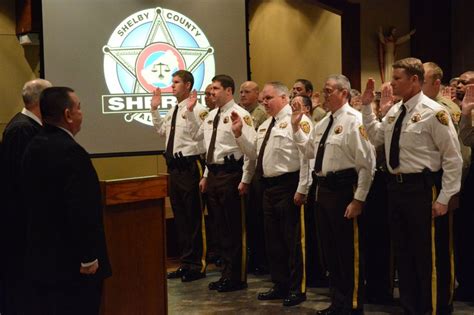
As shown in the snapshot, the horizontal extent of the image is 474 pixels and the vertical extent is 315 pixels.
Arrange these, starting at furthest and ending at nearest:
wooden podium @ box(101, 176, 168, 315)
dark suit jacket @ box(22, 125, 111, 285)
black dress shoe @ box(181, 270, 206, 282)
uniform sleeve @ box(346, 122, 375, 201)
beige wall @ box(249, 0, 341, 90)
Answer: beige wall @ box(249, 0, 341, 90) < black dress shoe @ box(181, 270, 206, 282) < uniform sleeve @ box(346, 122, 375, 201) < wooden podium @ box(101, 176, 168, 315) < dark suit jacket @ box(22, 125, 111, 285)

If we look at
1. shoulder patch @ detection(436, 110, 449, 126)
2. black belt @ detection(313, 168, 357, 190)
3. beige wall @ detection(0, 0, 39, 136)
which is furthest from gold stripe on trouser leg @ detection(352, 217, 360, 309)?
beige wall @ detection(0, 0, 39, 136)

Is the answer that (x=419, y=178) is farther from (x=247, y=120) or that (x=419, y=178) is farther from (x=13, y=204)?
(x=13, y=204)

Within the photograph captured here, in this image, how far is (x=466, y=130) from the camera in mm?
4375

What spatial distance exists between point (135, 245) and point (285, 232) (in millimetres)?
1619

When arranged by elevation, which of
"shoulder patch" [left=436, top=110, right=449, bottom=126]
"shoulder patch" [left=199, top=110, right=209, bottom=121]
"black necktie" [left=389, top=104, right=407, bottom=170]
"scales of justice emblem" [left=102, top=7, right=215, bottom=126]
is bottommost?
"black necktie" [left=389, top=104, right=407, bottom=170]

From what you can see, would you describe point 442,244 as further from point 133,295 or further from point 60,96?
point 60,96

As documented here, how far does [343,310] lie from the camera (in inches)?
170

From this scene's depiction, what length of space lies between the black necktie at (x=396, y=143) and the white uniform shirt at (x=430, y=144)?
2cm

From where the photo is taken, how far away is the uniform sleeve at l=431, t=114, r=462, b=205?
12.6 ft

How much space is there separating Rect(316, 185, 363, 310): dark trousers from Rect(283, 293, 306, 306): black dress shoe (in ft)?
1.46

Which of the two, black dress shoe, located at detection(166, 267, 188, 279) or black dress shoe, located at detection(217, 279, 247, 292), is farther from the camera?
black dress shoe, located at detection(166, 267, 188, 279)

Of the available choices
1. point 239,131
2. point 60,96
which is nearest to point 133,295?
point 60,96

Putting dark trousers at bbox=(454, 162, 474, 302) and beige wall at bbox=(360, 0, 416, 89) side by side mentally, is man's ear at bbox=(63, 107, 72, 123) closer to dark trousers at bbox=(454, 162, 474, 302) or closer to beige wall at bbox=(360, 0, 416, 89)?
dark trousers at bbox=(454, 162, 474, 302)

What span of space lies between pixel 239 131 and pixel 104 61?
2.17 m
